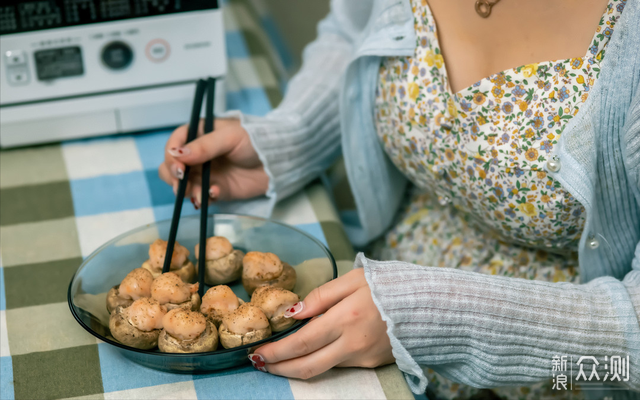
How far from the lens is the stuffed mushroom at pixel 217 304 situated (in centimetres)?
54

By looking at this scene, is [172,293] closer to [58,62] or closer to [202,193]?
[202,193]

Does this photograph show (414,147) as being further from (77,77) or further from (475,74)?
(77,77)

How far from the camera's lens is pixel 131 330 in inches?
20.0

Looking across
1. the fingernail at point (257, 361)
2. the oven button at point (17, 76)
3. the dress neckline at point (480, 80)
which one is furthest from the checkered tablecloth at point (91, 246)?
the dress neckline at point (480, 80)

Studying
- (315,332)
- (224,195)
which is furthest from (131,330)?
(224,195)

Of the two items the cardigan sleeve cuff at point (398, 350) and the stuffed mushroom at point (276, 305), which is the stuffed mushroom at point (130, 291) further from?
the cardigan sleeve cuff at point (398, 350)

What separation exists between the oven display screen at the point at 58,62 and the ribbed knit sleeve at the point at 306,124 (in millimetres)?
241

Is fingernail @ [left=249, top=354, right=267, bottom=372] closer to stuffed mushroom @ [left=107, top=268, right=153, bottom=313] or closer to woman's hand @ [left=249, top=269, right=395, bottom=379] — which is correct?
woman's hand @ [left=249, top=269, right=395, bottom=379]

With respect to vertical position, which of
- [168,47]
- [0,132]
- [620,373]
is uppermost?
[168,47]

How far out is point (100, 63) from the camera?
2.71ft

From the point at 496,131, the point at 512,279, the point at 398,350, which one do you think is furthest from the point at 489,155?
the point at 398,350

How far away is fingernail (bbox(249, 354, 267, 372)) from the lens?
52 centimetres

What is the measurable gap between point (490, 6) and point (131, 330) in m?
0.55

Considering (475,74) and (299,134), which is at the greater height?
(475,74)
